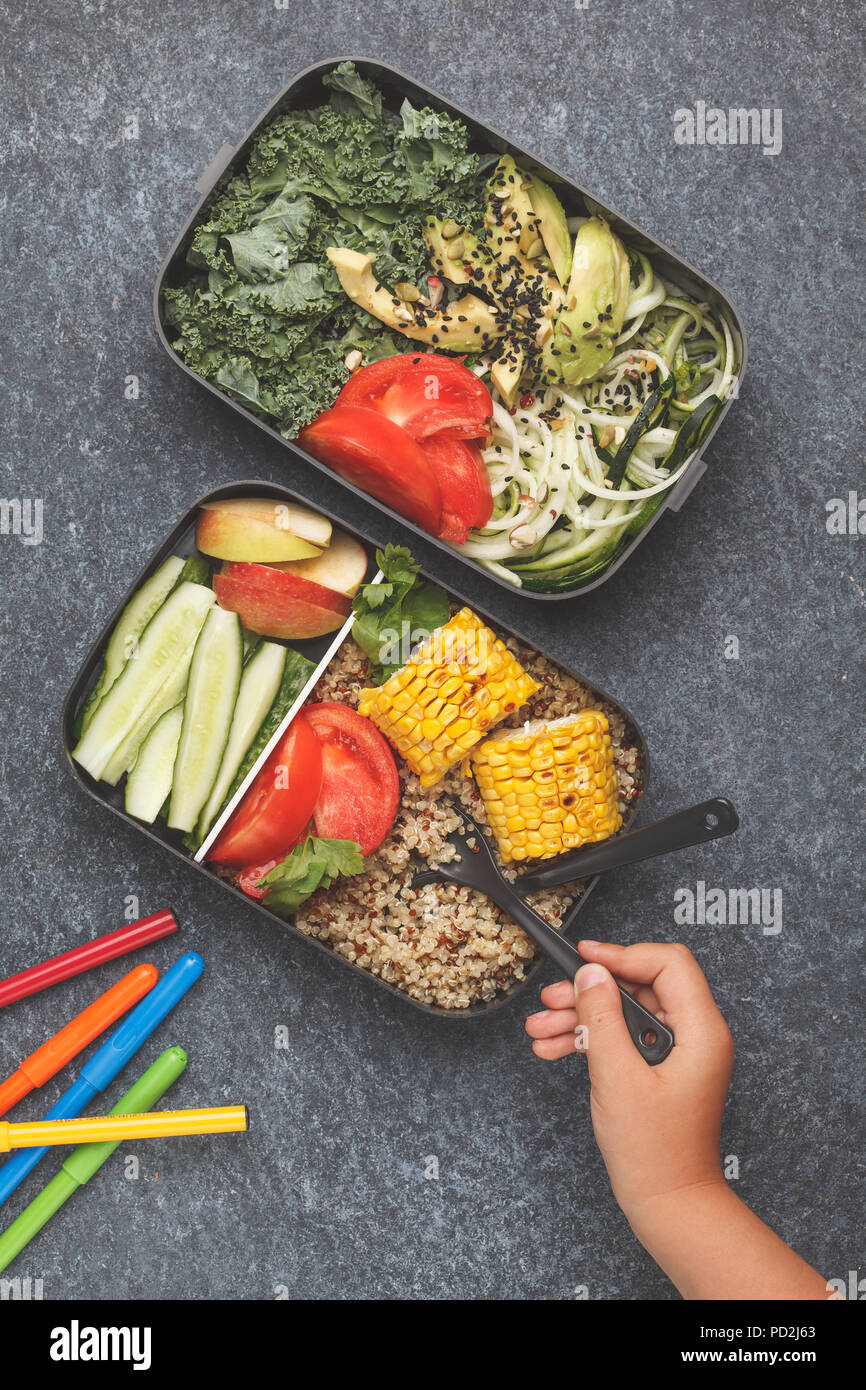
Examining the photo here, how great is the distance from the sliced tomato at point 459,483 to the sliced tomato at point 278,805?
0.58 m

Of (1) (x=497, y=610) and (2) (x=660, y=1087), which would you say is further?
(1) (x=497, y=610)

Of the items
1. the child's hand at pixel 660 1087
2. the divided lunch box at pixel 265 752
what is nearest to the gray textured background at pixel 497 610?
the divided lunch box at pixel 265 752

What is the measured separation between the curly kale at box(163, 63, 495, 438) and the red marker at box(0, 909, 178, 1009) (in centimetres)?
123

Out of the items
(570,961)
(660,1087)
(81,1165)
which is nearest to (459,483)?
(570,961)

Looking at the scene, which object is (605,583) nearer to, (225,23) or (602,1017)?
(602,1017)

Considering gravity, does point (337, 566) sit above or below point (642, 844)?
above

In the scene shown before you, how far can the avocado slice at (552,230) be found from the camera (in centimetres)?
226

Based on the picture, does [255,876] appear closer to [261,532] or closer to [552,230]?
[261,532]

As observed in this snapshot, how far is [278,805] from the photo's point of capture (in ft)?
7.07

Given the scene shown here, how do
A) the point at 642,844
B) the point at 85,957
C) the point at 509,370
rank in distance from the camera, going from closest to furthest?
the point at 642,844 → the point at 509,370 → the point at 85,957

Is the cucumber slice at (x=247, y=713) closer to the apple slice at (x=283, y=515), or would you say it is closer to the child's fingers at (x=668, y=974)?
the apple slice at (x=283, y=515)

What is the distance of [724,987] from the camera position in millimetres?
2479

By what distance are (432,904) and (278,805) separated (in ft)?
1.43

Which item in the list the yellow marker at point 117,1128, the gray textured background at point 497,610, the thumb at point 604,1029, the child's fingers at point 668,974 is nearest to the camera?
the thumb at point 604,1029
